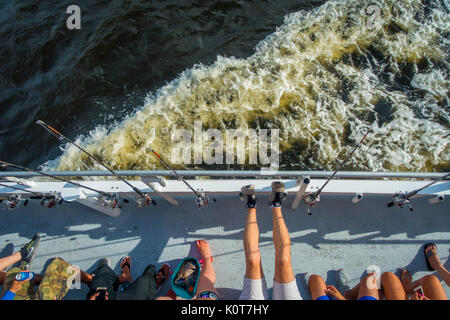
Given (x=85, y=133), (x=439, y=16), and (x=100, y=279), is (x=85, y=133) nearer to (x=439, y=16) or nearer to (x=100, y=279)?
(x=100, y=279)

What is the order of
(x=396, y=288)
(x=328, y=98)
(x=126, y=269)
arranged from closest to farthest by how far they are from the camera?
(x=396, y=288)
(x=126, y=269)
(x=328, y=98)

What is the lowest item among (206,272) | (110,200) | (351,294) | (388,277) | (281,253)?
(351,294)

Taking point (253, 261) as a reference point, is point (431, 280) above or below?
below

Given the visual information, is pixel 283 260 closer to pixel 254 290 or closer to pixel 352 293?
pixel 254 290

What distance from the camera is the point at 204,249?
2396mm

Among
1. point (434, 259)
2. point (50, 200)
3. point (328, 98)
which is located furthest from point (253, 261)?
point (328, 98)

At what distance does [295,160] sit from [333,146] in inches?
25.2

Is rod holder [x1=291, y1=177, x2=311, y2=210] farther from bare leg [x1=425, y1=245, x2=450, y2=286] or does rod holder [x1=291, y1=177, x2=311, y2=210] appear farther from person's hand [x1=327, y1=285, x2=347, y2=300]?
bare leg [x1=425, y1=245, x2=450, y2=286]

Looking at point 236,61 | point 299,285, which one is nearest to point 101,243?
point 299,285

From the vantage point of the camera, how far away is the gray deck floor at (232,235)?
238 cm

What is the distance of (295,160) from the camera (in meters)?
4.35

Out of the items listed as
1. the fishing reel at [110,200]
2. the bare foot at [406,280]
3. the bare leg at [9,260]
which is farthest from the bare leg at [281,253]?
the bare leg at [9,260]

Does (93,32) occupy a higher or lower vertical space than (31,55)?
higher

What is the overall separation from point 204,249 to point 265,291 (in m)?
0.61
